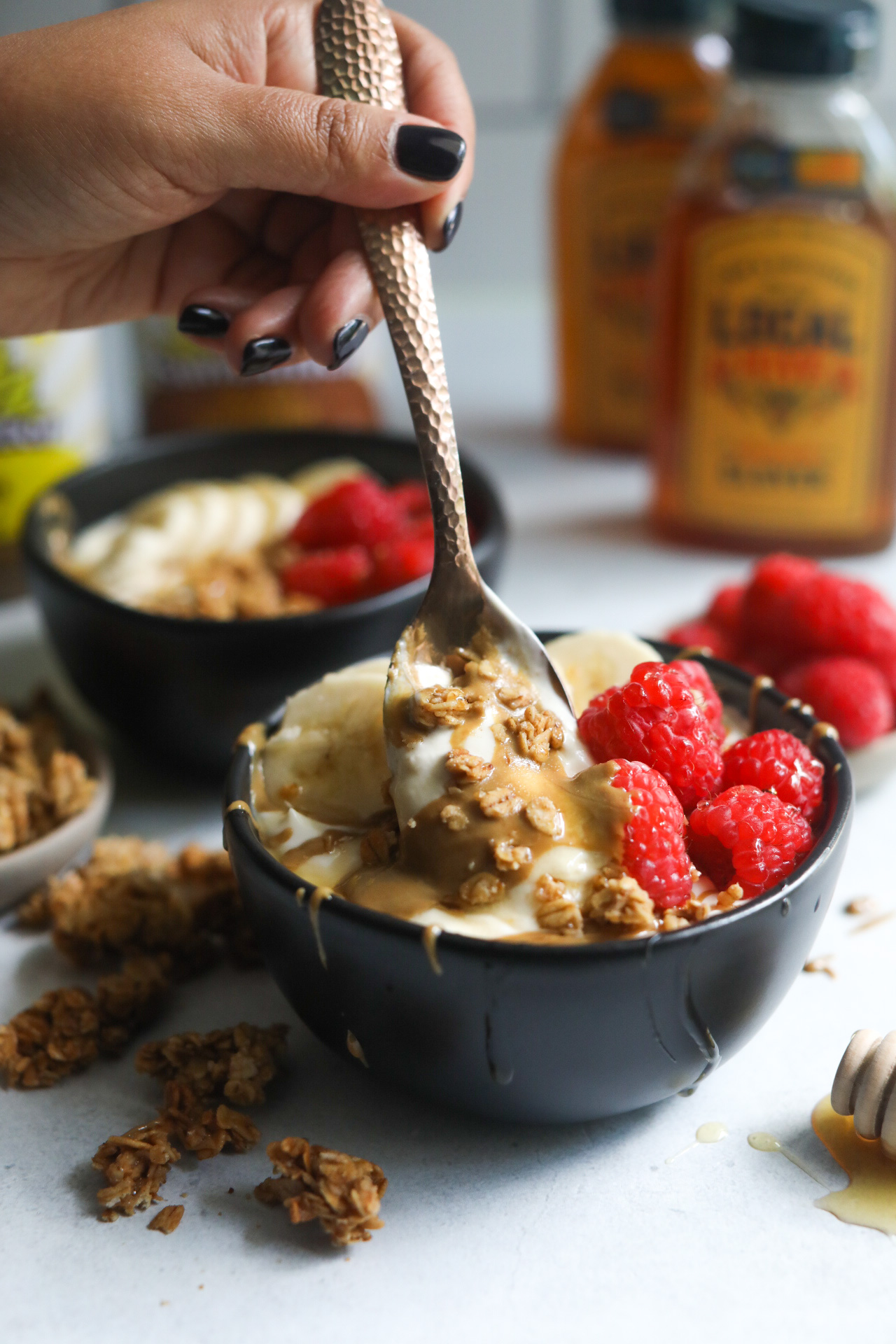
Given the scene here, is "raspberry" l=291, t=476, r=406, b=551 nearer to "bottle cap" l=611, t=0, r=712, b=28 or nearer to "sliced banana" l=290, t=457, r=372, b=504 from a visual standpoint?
"sliced banana" l=290, t=457, r=372, b=504

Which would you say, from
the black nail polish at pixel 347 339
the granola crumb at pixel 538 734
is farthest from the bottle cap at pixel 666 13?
the granola crumb at pixel 538 734

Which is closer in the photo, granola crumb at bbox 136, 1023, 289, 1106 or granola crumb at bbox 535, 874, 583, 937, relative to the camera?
granola crumb at bbox 535, 874, 583, 937

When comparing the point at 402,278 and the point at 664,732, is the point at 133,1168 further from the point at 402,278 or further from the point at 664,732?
the point at 402,278

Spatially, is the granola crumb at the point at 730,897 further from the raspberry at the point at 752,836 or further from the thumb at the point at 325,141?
the thumb at the point at 325,141

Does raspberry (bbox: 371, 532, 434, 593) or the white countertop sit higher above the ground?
raspberry (bbox: 371, 532, 434, 593)

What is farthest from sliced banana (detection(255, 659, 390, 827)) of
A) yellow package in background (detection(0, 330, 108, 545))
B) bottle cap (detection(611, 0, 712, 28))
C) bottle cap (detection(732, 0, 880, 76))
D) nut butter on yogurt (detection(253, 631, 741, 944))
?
bottle cap (detection(611, 0, 712, 28))

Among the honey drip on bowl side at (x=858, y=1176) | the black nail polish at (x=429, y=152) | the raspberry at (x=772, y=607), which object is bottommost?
the honey drip on bowl side at (x=858, y=1176)

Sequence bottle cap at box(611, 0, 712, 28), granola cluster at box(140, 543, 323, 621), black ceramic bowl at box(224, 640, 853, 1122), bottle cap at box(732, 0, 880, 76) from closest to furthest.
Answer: black ceramic bowl at box(224, 640, 853, 1122) < granola cluster at box(140, 543, 323, 621) < bottle cap at box(732, 0, 880, 76) < bottle cap at box(611, 0, 712, 28)
